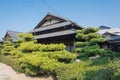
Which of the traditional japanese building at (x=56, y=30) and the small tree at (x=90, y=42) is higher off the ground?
the traditional japanese building at (x=56, y=30)

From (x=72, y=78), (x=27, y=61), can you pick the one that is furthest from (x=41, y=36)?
(x=72, y=78)

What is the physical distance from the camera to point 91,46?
22.0 meters

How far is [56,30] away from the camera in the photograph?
104 feet

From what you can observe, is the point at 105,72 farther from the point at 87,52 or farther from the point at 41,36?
the point at 41,36

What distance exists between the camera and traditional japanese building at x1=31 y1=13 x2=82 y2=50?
94.4ft

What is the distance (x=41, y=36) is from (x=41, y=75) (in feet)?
57.3

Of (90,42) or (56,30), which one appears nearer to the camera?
(90,42)

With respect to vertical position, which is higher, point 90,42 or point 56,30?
point 56,30

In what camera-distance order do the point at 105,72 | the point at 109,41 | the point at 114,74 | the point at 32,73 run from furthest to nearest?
the point at 109,41
the point at 32,73
the point at 105,72
the point at 114,74

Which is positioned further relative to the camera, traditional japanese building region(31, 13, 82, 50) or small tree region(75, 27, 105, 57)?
traditional japanese building region(31, 13, 82, 50)

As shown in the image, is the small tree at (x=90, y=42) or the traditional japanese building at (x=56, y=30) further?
the traditional japanese building at (x=56, y=30)

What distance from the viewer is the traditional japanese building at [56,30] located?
28.8m

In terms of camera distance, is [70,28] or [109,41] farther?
[70,28]

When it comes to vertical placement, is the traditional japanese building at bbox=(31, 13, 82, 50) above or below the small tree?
above
